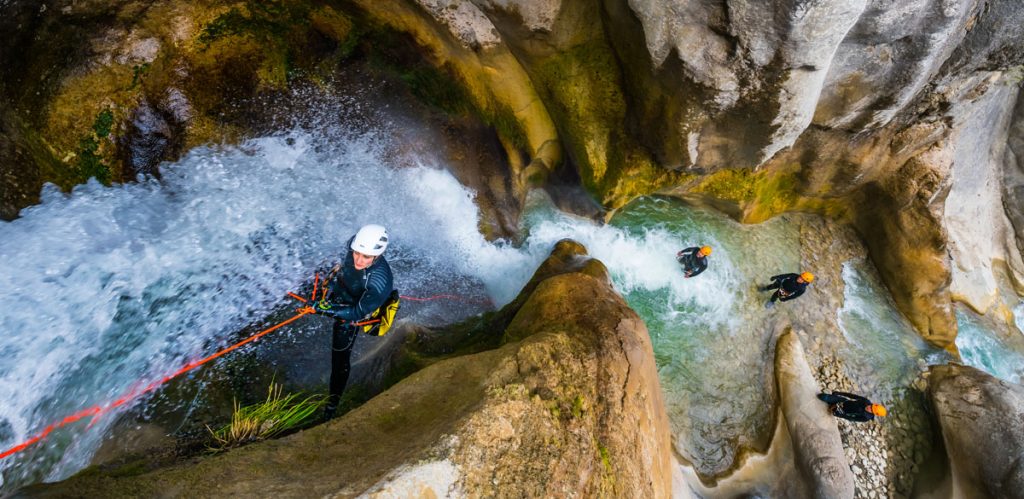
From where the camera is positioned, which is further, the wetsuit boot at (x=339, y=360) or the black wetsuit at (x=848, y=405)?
the black wetsuit at (x=848, y=405)

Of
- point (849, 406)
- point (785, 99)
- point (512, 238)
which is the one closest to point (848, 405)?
point (849, 406)

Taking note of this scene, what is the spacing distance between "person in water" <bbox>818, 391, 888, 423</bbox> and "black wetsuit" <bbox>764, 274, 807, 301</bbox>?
5.30 feet

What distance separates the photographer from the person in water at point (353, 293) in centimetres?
421

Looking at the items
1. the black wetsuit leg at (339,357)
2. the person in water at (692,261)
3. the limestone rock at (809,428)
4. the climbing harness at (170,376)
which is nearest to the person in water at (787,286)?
the limestone rock at (809,428)

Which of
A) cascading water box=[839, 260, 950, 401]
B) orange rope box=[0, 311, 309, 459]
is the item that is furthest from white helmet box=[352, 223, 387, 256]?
cascading water box=[839, 260, 950, 401]

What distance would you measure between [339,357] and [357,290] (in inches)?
29.6

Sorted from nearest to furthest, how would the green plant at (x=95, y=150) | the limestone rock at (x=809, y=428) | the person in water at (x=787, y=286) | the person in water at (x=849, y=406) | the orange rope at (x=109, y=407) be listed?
1. the orange rope at (x=109, y=407)
2. the green plant at (x=95, y=150)
3. the limestone rock at (x=809, y=428)
4. the person in water at (x=849, y=406)
5. the person in water at (x=787, y=286)

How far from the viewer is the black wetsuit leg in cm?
448

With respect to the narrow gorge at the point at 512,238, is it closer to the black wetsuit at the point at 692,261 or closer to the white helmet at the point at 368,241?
the black wetsuit at the point at 692,261

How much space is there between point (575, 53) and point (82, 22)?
5582mm

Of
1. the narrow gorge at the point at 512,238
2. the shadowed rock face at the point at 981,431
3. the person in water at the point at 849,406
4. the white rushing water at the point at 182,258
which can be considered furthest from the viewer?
the person in water at the point at 849,406

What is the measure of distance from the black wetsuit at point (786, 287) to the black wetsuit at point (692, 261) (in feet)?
3.95

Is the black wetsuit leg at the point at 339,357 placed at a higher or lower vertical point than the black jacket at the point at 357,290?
lower

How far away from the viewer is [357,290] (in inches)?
173
